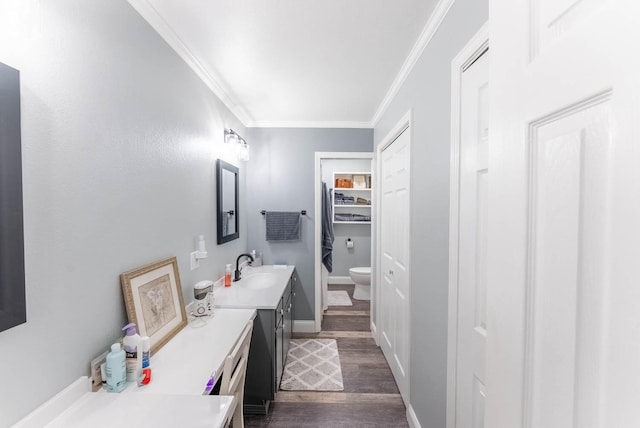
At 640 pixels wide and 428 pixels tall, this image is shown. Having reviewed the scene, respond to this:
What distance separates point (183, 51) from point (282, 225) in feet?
6.07

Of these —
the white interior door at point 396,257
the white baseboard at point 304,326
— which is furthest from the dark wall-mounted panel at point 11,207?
the white baseboard at point 304,326

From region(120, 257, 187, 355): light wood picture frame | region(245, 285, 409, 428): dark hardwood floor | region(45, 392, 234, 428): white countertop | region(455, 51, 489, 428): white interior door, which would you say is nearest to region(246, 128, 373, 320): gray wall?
region(245, 285, 409, 428): dark hardwood floor

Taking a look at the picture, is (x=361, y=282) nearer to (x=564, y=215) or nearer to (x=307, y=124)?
(x=307, y=124)

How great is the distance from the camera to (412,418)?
1.74 metres

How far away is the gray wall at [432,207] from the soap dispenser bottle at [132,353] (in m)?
1.37

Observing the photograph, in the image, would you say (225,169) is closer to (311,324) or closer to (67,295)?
(67,295)

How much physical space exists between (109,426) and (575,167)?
4.44ft

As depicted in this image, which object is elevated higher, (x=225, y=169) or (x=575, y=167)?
(x=225, y=169)

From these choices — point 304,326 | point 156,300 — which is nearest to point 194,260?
point 156,300

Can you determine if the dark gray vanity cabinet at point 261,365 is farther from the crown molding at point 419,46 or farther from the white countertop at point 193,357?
the crown molding at point 419,46

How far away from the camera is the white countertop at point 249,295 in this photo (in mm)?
1851

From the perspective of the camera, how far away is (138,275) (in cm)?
124

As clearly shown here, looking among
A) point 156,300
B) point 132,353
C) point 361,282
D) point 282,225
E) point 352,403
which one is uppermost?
point 282,225

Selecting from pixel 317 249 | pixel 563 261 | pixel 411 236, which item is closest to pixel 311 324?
pixel 317 249
